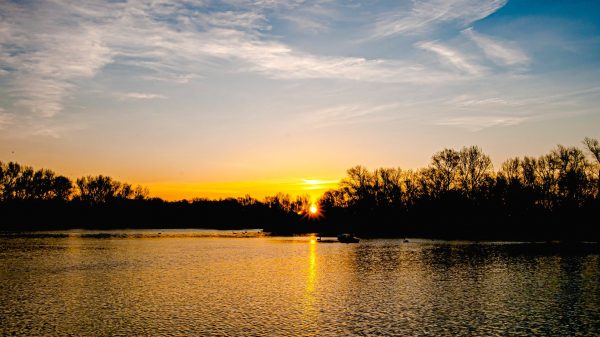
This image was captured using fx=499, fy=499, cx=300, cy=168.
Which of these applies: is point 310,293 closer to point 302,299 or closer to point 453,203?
point 302,299

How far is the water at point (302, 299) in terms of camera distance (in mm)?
24703

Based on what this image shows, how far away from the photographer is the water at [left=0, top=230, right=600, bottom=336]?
24.7 meters

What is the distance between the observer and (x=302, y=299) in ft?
109

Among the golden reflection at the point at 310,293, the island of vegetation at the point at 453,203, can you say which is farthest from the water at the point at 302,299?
the island of vegetation at the point at 453,203

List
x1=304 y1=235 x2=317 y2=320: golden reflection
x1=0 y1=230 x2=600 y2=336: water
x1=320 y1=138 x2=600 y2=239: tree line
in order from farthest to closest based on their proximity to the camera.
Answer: x1=320 y1=138 x2=600 y2=239: tree line
x1=304 y1=235 x2=317 y2=320: golden reflection
x1=0 y1=230 x2=600 y2=336: water

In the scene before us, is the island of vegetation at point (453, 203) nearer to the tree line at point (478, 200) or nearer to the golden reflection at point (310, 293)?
the tree line at point (478, 200)

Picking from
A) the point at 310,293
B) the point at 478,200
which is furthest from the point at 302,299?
the point at 478,200

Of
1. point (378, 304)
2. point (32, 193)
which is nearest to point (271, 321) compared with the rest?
point (378, 304)

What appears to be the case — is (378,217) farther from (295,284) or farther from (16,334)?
(16,334)

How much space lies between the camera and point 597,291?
35.3 meters

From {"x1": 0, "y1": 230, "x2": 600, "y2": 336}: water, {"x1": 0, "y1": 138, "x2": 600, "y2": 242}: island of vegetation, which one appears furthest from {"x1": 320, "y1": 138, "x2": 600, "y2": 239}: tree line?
{"x1": 0, "y1": 230, "x2": 600, "y2": 336}: water

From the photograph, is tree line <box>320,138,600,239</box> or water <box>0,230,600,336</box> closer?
water <box>0,230,600,336</box>

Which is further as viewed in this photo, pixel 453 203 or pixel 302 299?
pixel 453 203

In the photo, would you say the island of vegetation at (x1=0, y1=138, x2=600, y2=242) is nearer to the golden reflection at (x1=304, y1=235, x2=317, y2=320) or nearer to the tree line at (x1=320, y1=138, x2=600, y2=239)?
the tree line at (x1=320, y1=138, x2=600, y2=239)
